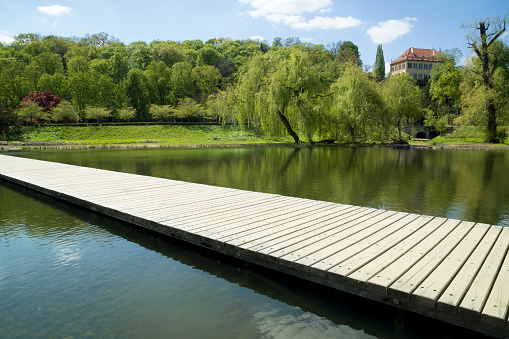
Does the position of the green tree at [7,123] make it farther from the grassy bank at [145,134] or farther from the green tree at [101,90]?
the green tree at [101,90]

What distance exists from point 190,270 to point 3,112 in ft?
156

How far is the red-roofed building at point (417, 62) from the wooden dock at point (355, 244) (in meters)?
92.1

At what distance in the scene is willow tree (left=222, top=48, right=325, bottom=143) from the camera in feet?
111

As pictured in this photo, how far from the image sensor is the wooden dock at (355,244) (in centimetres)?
347

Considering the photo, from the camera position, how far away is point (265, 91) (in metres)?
35.9

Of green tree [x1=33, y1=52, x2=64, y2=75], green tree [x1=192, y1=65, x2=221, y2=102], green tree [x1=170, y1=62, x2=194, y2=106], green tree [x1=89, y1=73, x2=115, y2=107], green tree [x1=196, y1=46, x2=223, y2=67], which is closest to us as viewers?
green tree [x1=89, y1=73, x2=115, y2=107]

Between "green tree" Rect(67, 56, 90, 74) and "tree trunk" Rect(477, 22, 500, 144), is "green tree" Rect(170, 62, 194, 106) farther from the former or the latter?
"tree trunk" Rect(477, 22, 500, 144)

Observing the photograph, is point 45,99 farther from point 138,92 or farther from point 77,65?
point 138,92

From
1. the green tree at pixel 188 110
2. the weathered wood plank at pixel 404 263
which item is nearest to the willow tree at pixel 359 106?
the green tree at pixel 188 110

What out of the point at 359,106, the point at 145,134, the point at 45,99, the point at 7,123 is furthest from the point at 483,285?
the point at 45,99

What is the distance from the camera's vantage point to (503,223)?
7.59 meters

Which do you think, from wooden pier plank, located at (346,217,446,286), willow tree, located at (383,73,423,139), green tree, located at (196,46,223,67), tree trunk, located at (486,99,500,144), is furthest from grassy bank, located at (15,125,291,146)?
wooden pier plank, located at (346,217,446,286)

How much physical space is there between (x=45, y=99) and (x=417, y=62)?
8223 cm

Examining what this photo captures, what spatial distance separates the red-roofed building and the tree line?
950 centimetres
